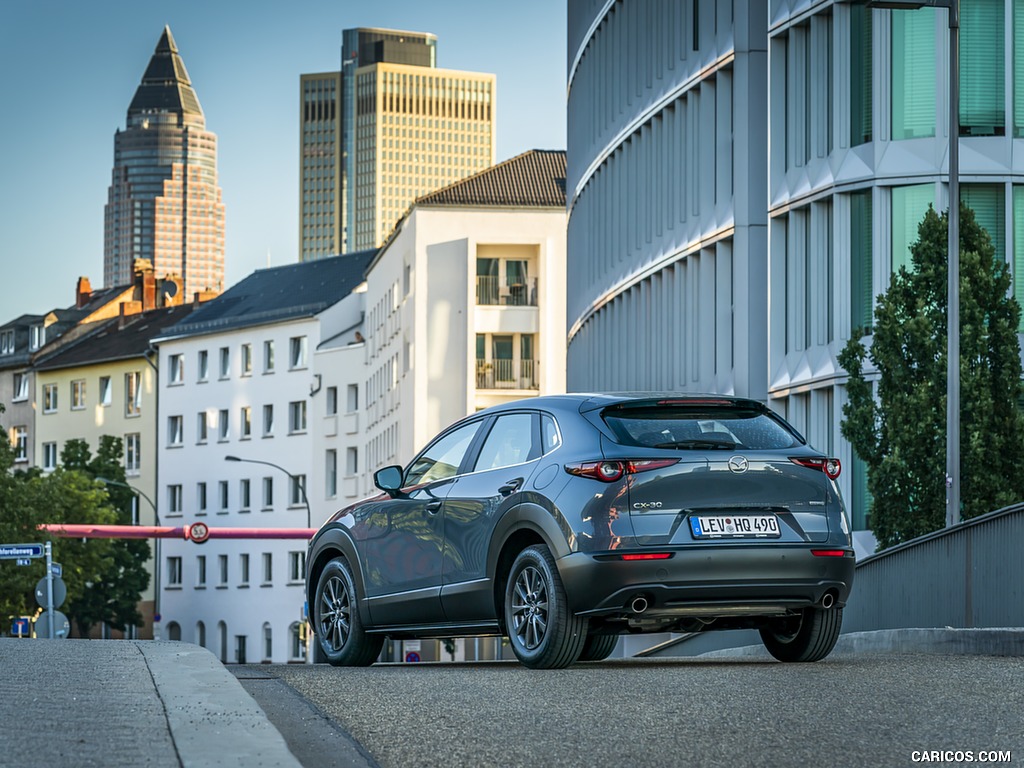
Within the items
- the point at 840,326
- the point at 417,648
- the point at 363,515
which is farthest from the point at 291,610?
the point at 363,515

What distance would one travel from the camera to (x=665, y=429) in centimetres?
1162

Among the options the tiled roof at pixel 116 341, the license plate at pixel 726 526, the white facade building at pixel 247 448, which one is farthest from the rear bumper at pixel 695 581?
the tiled roof at pixel 116 341

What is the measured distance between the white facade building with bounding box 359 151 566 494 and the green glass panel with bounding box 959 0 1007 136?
4904 cm

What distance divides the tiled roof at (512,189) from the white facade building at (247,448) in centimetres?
1801

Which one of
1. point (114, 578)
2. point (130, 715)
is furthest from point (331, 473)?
point (130, 715)

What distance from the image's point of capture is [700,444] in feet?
37.7

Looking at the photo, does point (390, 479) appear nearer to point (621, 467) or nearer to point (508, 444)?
point (508, 444)

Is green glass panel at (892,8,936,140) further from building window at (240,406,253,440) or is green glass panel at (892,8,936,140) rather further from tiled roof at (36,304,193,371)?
tiled roof at (36,304,193,371)

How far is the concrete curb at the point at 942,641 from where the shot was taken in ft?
46.5

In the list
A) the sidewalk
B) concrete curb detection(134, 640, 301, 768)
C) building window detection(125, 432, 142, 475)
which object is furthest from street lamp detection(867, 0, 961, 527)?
building window detection(125, 432, 142, 475)

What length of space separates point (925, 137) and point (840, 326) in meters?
3.14

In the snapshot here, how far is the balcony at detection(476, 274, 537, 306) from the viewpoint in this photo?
267 feet

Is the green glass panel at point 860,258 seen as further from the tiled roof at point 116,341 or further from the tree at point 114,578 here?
the tiled roof at point 116,341

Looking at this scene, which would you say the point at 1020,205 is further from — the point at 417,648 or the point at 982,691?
the point at 417,648
